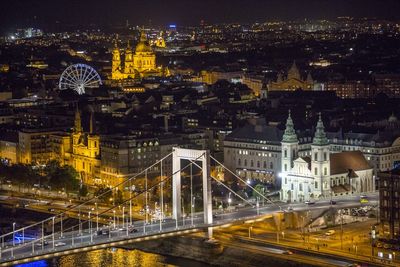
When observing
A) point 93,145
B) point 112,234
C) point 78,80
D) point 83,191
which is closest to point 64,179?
point 83,191

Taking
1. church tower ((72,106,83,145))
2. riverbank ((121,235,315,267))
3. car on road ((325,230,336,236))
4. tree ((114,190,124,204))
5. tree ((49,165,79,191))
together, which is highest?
church tower ((72,106,83,145))

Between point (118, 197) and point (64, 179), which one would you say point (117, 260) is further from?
point (64, 179)

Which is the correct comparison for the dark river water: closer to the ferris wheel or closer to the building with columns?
the building with columns

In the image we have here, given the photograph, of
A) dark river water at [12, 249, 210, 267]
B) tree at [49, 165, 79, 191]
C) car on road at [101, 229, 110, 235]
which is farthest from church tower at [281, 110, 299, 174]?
car on road at [101, 229, 110, 235]

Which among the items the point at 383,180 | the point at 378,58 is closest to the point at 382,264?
the point at 383,180

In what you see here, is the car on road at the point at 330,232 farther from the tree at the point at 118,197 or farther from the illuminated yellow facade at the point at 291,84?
the illuminated yellow facade at the point at 291,84

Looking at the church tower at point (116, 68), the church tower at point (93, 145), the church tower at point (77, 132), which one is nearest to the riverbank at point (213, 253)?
the church tower at point (93, 145)
